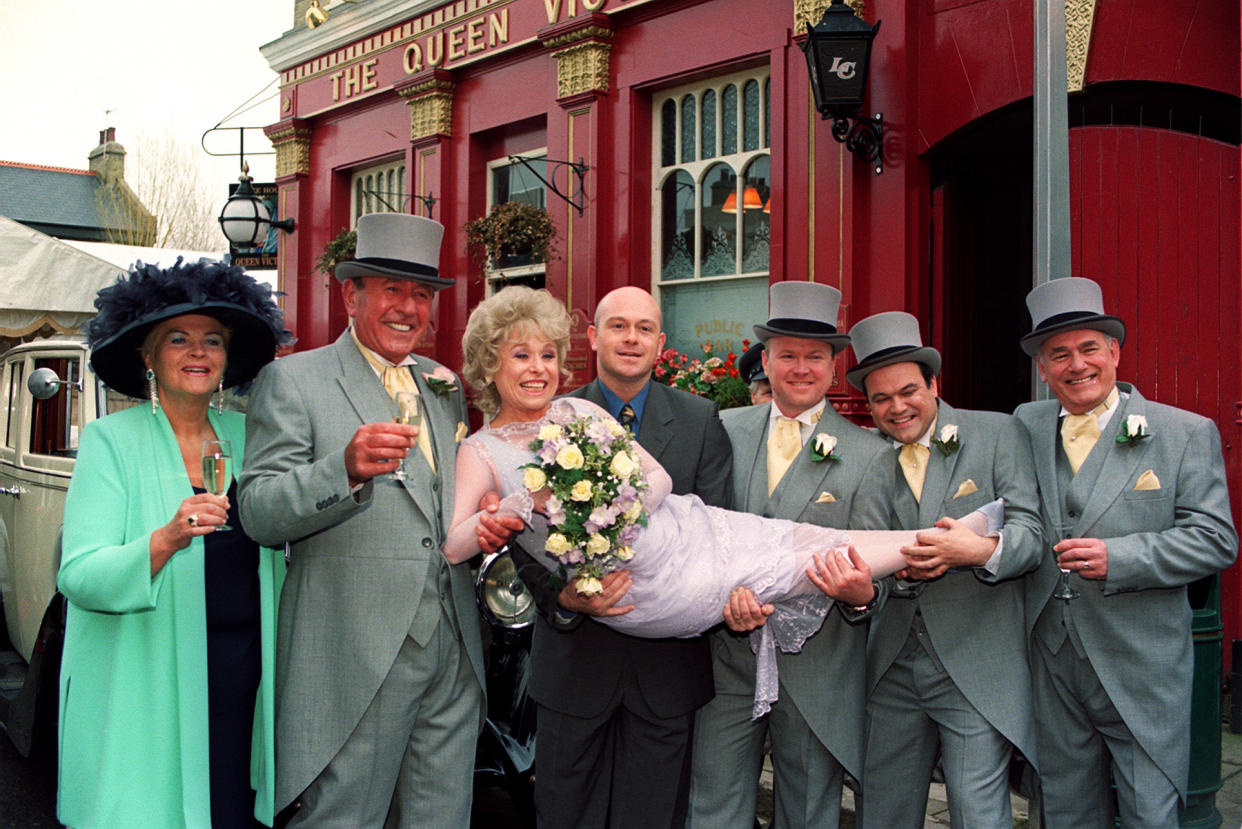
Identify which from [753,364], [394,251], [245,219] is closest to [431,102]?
[245,219]

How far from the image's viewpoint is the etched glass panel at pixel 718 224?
903 cm

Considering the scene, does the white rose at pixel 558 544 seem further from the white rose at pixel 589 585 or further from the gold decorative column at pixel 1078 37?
the gold decorative column at pixel 1078 37

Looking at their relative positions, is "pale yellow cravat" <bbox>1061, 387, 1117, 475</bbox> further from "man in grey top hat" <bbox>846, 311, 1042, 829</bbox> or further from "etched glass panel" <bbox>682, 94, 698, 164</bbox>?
"etched glass panel" <bbox>682, 94, 698, 164</bbox>

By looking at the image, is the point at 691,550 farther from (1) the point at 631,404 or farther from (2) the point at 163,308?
(2) the point at 163,308

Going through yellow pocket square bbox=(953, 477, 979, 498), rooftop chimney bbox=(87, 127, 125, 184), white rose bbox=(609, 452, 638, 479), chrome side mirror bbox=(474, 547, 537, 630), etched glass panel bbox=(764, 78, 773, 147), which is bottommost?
chrome side mirror bbox=(474, 547, 537, 630)

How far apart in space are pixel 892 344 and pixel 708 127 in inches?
241

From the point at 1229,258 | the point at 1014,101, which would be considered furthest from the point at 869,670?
the point at 1014,101

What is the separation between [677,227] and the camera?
9.51m

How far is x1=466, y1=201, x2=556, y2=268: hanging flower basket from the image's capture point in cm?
978

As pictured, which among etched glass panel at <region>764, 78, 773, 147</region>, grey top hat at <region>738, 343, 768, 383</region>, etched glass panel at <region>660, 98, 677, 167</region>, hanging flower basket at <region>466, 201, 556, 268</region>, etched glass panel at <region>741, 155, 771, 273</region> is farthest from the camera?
hanging flower basket at <region>466, 201, 556, 268</region>

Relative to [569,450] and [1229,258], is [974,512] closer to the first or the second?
[569,450]

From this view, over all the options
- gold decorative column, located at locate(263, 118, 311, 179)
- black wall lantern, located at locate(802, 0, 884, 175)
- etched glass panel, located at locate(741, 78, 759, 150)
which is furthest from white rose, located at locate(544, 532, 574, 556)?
gold decorative column, located at locate(263, 118, 311, 179)

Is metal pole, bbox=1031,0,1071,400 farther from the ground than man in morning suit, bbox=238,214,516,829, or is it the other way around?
metal pole, bbox=1031,0,1071,400

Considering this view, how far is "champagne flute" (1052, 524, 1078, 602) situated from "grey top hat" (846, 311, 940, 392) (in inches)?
26.7
